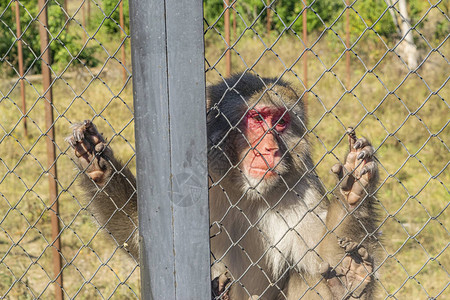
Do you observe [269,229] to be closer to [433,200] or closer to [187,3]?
[187,3]

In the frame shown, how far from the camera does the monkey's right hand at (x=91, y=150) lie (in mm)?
2803

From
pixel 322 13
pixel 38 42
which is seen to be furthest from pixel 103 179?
pixel 322 13

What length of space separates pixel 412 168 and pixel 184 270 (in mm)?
6083

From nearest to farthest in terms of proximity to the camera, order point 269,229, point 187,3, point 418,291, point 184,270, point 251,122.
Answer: point 187,3 < point 184,270 < point 251,122 < point 269,229 < point 418,291

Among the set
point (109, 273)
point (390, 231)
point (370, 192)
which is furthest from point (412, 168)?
point (370, 192)

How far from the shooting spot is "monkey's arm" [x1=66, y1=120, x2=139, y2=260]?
285cm

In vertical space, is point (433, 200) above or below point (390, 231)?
above

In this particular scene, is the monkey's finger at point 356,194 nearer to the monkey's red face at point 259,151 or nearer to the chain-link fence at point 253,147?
the chain-link fence at point 253,147

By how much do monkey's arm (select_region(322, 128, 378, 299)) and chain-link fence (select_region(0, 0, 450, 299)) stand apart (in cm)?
8

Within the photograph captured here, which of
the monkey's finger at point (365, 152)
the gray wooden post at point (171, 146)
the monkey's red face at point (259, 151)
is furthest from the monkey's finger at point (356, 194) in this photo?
the gray wooden post at point (171, 146)

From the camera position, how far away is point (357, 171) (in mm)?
2766

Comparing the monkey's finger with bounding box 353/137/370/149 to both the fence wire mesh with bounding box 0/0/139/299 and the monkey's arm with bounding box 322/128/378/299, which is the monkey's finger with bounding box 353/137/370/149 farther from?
the fence wire mesh with bounding box 0/0/139/299

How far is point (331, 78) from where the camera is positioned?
10562mm

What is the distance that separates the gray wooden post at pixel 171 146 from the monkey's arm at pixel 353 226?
77 centimetres
